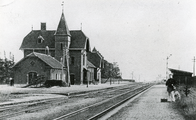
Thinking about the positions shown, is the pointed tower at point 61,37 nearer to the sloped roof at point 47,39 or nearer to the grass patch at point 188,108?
the sloped roof at point 47,39

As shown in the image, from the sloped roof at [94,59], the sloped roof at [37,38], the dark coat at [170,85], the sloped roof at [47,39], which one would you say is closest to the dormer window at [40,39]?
the sloped roof at [37,38]

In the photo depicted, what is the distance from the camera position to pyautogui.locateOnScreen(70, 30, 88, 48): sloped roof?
214 ft

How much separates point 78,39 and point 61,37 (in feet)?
12.8

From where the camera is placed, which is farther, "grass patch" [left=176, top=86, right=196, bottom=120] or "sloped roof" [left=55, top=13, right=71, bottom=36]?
"sloped roof" [left=55, top=13, right=71, bottom=36]

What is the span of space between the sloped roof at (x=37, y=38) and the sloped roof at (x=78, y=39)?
13.7 ft

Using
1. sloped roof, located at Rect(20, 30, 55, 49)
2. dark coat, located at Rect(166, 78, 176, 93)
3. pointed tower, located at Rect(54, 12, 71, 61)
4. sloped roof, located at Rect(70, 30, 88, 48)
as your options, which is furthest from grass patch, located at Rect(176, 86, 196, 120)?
sloped roof, located at Rect(20, 30, 55, 49)

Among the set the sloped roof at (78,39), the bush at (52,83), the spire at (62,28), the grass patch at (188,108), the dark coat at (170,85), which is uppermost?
the spire at (62,28)

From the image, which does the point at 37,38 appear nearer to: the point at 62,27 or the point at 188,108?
the point at 62,27

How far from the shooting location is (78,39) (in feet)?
217

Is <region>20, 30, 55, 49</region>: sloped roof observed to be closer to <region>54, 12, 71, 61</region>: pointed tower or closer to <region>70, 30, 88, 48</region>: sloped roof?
<region>54, 12, 71, 61</region>: pointed tower

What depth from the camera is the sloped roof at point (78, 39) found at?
65.1m

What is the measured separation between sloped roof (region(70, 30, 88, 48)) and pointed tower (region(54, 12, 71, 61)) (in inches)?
72.7

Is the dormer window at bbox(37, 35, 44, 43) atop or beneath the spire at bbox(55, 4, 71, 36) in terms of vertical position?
beneath

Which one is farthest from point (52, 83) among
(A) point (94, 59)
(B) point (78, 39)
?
(A) point (94, 59)
